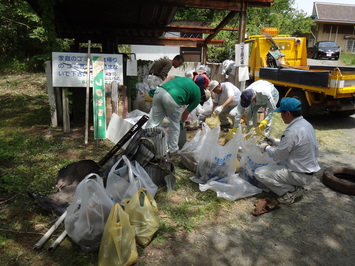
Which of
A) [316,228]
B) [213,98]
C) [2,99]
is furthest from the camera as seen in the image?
[2,99]

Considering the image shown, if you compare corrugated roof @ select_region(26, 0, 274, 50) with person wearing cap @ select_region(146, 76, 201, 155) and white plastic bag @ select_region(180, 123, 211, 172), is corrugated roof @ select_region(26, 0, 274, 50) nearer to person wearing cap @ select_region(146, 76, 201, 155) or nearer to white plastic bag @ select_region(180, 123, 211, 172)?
person wearing cap @ select_region(146, 76, 201, 155)

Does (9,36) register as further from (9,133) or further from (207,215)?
(207,215)

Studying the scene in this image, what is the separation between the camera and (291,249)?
2.54 meters

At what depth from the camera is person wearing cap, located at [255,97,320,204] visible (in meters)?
3.07

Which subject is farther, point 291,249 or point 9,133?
point 9,133

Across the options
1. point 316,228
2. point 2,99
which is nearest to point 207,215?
point 316,228

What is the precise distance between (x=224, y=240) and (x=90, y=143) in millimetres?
3170

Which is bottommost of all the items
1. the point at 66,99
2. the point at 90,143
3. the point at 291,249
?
the point at 291,249

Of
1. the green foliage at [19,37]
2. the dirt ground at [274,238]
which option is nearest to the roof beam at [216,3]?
the dirt ground at [274,238]

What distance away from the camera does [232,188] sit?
133 inches

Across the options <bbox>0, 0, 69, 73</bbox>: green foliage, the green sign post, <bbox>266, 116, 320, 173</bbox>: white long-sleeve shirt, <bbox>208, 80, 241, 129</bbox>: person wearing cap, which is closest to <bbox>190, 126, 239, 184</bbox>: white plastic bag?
<bbox>266, 116, 320, 173</bbox>: white long-sleeve shirt

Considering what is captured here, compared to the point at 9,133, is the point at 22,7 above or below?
above

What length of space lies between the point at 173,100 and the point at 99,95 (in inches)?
73.4

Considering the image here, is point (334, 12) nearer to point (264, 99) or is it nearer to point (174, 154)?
point (264, 99)
